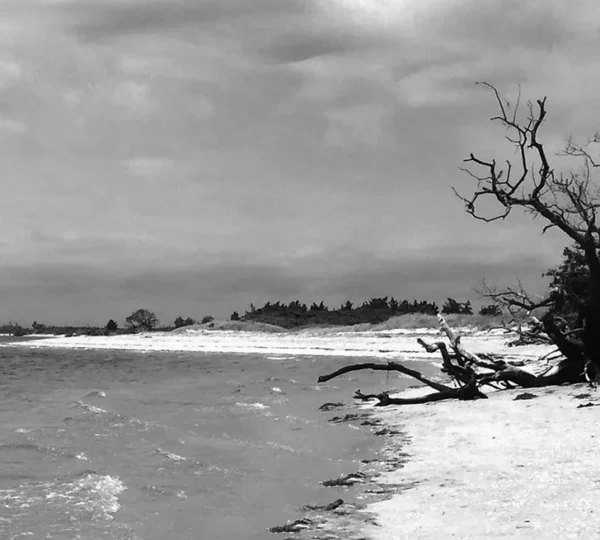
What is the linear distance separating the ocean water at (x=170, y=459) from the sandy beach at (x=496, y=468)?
109 cm

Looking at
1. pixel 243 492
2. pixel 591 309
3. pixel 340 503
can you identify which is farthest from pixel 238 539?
pixel 591 309

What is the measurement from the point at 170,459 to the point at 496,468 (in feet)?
17.9

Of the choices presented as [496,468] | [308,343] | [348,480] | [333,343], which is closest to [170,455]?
[348,480]

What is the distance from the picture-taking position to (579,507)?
704cm

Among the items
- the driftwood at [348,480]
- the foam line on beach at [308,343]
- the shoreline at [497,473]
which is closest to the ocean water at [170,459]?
the driftwood at [348,480]

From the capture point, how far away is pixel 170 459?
12102 millimetres

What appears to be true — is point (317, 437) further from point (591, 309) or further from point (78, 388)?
point (78, 388)

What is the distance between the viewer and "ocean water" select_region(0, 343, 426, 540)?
8258mm

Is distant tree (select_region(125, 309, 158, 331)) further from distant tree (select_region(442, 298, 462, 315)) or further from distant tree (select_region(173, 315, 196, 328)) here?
distant tree (select_region(442, 298, 462, 315))

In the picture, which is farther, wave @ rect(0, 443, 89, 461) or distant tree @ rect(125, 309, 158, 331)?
distant tree @ rect(125, 309, 158, 331)

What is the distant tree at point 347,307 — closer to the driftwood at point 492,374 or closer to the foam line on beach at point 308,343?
the foam line on beach at point 308,343

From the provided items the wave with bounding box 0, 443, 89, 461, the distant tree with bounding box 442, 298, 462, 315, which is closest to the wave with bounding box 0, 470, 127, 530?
the wave with bounding box 0, 443, 89, 461

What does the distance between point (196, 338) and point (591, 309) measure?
64.6 m

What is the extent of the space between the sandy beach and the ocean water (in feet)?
3.59
